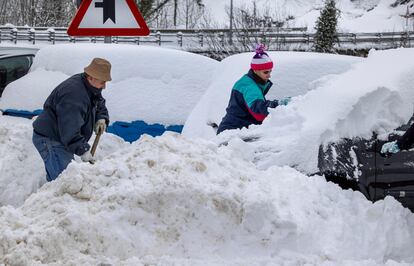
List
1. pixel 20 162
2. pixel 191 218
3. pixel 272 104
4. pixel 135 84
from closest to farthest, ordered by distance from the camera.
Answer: pixel 191 218 → pixel 272 104 → pixel 20 162 → pixel 135 84

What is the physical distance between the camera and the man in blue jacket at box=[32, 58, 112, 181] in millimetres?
5031

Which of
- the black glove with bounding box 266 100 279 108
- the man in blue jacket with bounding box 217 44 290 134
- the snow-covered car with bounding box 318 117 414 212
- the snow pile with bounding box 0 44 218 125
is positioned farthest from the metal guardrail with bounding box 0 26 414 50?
the snow-covered car with bounding box 318 117 414 212

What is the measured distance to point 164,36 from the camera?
29016mm

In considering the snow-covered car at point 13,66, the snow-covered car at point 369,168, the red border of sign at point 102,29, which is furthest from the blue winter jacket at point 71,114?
the snow-covered car at point 13,66

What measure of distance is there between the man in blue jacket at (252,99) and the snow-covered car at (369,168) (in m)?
1.18

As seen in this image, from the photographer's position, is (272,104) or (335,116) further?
(272,104)

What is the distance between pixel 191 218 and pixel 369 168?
1.47 m

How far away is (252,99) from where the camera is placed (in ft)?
18.7

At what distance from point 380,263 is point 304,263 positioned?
0.56 meters

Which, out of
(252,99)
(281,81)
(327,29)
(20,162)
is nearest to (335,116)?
(252,99)

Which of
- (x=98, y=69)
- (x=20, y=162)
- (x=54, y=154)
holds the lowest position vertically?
(x=20, y=162)

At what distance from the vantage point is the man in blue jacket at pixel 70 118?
5.03m

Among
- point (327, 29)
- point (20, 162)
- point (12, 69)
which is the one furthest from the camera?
point (327, 29)

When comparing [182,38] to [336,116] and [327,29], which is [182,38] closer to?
[327,29]
